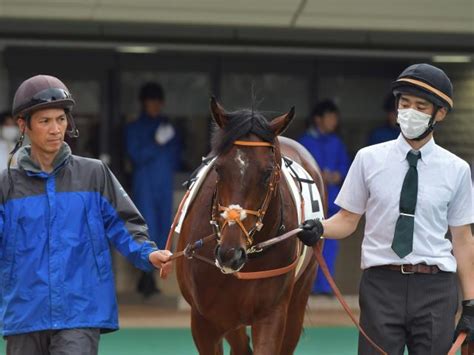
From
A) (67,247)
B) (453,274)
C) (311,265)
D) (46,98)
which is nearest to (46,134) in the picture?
(46,98)

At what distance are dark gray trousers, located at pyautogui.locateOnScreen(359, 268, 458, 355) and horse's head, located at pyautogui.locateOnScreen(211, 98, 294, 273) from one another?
2.24 feet

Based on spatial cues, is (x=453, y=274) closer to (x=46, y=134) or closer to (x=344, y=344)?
(x=46, y=134)

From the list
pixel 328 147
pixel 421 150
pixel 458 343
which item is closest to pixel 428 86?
pixel 421 150

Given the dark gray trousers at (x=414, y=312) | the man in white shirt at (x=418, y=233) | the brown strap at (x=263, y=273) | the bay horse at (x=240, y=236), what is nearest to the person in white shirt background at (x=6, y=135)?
the bay horse at (x=240, y=236)

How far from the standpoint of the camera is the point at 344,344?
33.5ft

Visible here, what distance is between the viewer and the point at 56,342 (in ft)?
16.6

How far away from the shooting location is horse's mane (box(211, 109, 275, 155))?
5723mm

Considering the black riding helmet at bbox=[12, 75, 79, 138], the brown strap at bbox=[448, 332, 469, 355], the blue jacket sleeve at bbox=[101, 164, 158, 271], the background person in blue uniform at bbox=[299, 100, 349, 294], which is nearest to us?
the black riding helmet at bbox=[12, 75, 79, 138]

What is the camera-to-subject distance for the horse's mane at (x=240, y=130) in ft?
18.8

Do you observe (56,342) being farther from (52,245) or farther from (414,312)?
(414,312)

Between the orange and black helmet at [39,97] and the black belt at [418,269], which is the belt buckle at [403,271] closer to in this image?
the black belt at [418,269]

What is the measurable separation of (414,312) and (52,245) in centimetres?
169

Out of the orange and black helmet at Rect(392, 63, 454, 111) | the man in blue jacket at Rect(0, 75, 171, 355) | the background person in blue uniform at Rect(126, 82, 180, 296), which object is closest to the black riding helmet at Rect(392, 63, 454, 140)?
the orange and black helmet at Rect(392, 63, 454, 111)

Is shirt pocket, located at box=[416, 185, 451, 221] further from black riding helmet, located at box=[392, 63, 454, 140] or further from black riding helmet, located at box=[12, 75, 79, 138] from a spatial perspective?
black riding helmet, located at box=[12, 75, 79, 138]
